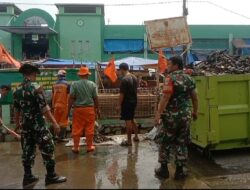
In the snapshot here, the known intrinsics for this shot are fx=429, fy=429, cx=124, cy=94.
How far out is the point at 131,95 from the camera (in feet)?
28.7

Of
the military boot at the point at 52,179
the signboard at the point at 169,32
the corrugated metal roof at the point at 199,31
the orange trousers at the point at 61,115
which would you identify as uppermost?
the corrugated metal roof at the point at 199,31

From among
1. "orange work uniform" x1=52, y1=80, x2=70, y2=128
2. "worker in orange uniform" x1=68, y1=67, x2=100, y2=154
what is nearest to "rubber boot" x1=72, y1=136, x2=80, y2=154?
"worker in orange uniform" x1=68, y1=67, x2=100, y2=154

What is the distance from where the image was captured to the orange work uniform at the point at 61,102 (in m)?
9.57

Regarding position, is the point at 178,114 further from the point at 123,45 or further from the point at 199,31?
the point at 199,31

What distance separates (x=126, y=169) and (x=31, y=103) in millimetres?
1936

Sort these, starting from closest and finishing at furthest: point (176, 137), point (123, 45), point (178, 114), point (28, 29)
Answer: point (178, 114), point (176, 137), point (28, 29), point (123, 45)

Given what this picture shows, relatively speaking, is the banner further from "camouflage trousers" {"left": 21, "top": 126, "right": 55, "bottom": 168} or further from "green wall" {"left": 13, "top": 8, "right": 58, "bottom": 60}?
"green wall" {"left": 13, "top": 8, "right": 58, "bottom": 60}

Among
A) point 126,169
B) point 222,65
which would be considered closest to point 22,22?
point 222,65

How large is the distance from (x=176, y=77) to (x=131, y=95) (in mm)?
2983

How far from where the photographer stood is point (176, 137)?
5.99 metres

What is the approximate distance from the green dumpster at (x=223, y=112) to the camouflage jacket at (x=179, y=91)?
71.9 inches

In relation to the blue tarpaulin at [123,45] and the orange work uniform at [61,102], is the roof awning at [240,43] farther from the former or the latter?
the orange work uniform at [61,102]

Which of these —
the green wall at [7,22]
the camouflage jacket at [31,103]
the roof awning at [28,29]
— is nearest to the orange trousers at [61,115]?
the camouflage jacket at [31,103]

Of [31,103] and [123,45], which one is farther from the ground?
[123,45]
